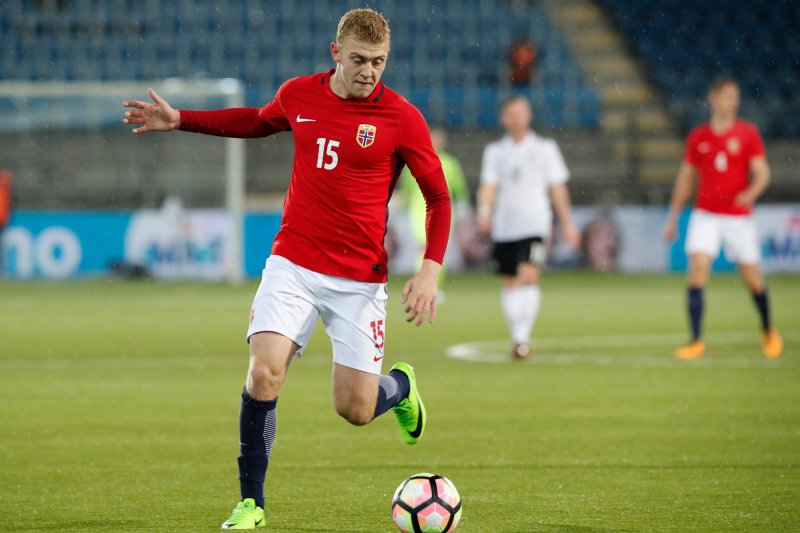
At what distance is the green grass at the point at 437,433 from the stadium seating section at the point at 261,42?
505 inches

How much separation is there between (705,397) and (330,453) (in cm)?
330

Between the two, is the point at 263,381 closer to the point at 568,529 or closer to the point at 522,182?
the point at 568,529

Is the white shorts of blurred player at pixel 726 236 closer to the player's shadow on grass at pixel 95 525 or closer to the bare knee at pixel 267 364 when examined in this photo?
the bare knee at pixel 267 364

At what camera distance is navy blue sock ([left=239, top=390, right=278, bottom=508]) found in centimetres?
527

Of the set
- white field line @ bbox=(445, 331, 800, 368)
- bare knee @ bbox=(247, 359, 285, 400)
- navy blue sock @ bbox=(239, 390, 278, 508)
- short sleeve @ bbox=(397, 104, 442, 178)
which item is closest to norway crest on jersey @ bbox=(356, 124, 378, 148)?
short sleeve @ bbox=(397, 104, 442, 178)

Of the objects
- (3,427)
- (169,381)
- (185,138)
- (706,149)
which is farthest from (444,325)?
A: (185,138)

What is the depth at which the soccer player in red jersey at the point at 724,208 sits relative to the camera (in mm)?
11773

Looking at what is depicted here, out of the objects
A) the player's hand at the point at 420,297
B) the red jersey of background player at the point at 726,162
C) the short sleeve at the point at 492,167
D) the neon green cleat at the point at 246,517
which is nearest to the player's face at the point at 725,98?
the red jersey of background player at the point at 726,162

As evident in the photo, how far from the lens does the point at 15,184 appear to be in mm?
23062

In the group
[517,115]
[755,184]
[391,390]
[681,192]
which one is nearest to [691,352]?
[681,192]

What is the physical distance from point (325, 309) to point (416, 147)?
2.59ft

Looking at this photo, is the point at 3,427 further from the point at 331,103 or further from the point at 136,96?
the point at 136,96

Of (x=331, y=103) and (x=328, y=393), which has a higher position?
(x=331, y=103)

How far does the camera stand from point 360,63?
5.41m
